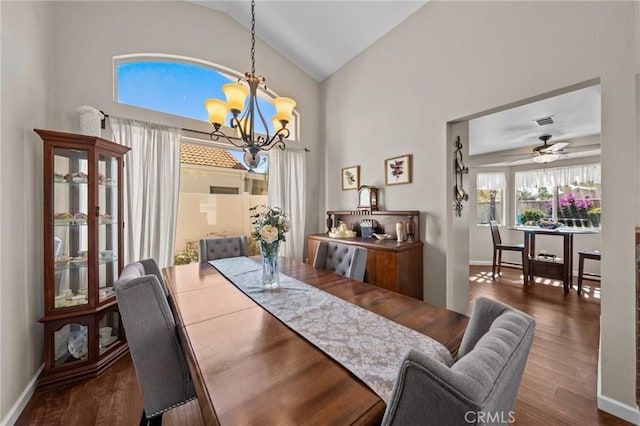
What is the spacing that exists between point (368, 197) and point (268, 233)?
78.4 inches

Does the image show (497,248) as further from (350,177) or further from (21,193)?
(21,193)

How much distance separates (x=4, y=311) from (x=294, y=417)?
2.09 metres

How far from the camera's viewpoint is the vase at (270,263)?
5.90 ft

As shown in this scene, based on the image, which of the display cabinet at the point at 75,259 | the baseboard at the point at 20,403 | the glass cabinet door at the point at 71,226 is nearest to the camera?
the baseboard at the point at 20,403

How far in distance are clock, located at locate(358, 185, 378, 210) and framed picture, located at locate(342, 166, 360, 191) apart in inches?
8.0

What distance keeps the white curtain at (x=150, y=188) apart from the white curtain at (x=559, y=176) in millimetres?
6760

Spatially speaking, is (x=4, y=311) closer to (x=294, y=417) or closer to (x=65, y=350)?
(x=65, y=350)

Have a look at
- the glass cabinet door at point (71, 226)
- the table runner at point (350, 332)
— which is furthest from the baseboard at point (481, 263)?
the glass cabinet door at point (71, 226)

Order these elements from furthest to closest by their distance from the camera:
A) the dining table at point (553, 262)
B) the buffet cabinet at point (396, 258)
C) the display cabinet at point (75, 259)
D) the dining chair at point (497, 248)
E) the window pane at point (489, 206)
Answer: the window pane at point (489, 206) → the dining chair at point (497, 248) → the dining table at point (553, 262) → the buffet cabinet at point (396, 258) → the display cabinet at point (75, 259)

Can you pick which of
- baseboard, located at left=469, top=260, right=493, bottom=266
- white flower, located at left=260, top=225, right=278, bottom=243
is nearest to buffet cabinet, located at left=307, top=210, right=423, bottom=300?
white flower, located at left=260, top=225, right=278, bottom=243

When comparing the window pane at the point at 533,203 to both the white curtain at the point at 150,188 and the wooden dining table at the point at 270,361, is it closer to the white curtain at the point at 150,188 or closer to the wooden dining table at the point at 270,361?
the wooden dining table at the point at 270,361

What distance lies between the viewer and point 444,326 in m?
1.20

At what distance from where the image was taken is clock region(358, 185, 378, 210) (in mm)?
3326

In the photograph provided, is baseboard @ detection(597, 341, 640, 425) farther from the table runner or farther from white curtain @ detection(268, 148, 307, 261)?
white curtain @ detection(268, 148, 307, 261)
